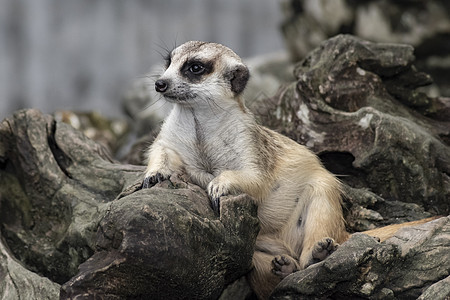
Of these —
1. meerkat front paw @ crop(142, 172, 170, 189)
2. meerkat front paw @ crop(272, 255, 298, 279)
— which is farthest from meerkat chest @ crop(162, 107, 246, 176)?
meerkat front paw @ crop(272, 255, 298, 279)

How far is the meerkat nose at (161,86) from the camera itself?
493 cm

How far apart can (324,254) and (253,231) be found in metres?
0.44

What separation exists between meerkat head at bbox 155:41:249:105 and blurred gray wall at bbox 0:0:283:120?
946 cm

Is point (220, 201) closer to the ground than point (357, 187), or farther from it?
farther from it

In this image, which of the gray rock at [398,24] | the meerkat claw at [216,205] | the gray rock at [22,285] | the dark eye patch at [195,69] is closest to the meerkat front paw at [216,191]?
the meerkat claw at [216,205]

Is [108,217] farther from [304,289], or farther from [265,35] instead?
[265,35]

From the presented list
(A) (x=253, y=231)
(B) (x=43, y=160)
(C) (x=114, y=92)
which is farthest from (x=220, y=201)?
(C) (x=114, y=92)

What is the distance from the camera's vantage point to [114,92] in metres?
15.6

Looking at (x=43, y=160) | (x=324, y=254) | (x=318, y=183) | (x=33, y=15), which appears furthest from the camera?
(x=33, y=15)

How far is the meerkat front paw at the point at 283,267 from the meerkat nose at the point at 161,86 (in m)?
1.32

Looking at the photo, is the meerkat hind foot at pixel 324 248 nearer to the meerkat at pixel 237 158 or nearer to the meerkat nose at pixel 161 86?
the meerkat at pixel 237 158

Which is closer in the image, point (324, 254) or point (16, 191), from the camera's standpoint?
point (324, 254)

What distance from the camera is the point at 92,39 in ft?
50.5

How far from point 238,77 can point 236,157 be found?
0.61 meters
